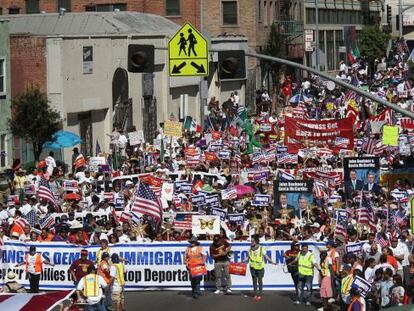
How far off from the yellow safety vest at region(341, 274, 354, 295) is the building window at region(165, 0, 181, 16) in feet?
157

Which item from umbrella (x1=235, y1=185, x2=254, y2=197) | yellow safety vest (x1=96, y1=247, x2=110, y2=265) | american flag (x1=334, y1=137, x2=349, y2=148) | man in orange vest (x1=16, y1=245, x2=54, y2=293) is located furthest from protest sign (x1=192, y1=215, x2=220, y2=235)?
american flag (x1=334, y1=137, x2=349, y2=148)

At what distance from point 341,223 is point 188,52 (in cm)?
530

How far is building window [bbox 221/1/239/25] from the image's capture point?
7169cm

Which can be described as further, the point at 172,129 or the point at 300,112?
the point at 300,112

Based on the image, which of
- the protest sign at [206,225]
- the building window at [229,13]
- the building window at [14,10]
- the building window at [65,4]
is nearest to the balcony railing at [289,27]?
the building window at [229,13]

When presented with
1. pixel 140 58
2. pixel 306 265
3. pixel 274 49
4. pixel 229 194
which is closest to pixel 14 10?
pixel 274 49

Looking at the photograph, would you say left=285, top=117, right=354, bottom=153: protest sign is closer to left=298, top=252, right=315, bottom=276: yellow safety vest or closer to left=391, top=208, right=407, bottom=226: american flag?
left=391, top=208, right=407, bottom=226: american flag

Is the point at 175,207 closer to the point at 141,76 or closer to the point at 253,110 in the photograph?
the point at 141,76

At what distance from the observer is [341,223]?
26984 mm

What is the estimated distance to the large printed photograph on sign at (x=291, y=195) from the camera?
29.5 meters

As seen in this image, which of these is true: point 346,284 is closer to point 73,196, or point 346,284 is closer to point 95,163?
point 73,196

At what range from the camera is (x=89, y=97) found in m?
48.6

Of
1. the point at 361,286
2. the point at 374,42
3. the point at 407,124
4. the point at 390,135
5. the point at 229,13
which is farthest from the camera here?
the point at 374,42

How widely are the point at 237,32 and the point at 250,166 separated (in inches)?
1376
